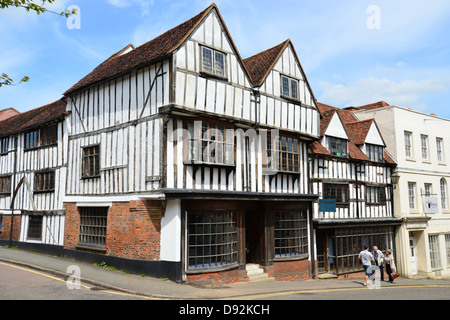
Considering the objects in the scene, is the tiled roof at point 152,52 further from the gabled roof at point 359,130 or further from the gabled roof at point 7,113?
the gabled roof at point 7,113

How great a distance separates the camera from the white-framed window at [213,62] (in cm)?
1355

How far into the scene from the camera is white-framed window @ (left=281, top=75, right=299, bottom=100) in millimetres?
16312

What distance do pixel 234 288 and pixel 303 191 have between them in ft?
21.2

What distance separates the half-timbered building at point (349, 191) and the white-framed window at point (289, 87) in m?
2.88

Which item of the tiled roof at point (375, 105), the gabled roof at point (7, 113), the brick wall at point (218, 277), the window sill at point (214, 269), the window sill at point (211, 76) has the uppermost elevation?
the gabled roof at point (7, 113)

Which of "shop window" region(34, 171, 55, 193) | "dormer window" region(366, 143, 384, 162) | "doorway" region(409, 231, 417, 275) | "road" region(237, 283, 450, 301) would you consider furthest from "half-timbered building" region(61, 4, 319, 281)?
"doorway" region(409, 231, 417, 275)

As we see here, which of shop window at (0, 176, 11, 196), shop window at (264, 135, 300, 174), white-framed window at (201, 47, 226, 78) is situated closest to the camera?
white-framed window at (201, 47, 226, 78)

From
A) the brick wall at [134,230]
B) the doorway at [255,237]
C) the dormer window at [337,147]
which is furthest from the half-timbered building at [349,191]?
the brick wall at [134,230]

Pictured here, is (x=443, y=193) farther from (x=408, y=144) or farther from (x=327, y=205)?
(x=327, y=205)

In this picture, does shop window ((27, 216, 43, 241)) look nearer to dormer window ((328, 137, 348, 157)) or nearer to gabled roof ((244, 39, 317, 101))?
gabled roof ((244, 39, 317, 101))

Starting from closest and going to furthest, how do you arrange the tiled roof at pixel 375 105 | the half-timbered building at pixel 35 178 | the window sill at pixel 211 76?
1. the window sill at pixel 211 76
2. the half-timbered building at pixel 35 178
3. the tiled roof at pixel 375 105

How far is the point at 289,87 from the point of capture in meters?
16.5

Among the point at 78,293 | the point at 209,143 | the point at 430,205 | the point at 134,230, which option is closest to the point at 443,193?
the point at 430,205

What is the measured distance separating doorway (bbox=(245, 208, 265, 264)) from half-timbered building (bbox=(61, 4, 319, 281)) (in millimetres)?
42
